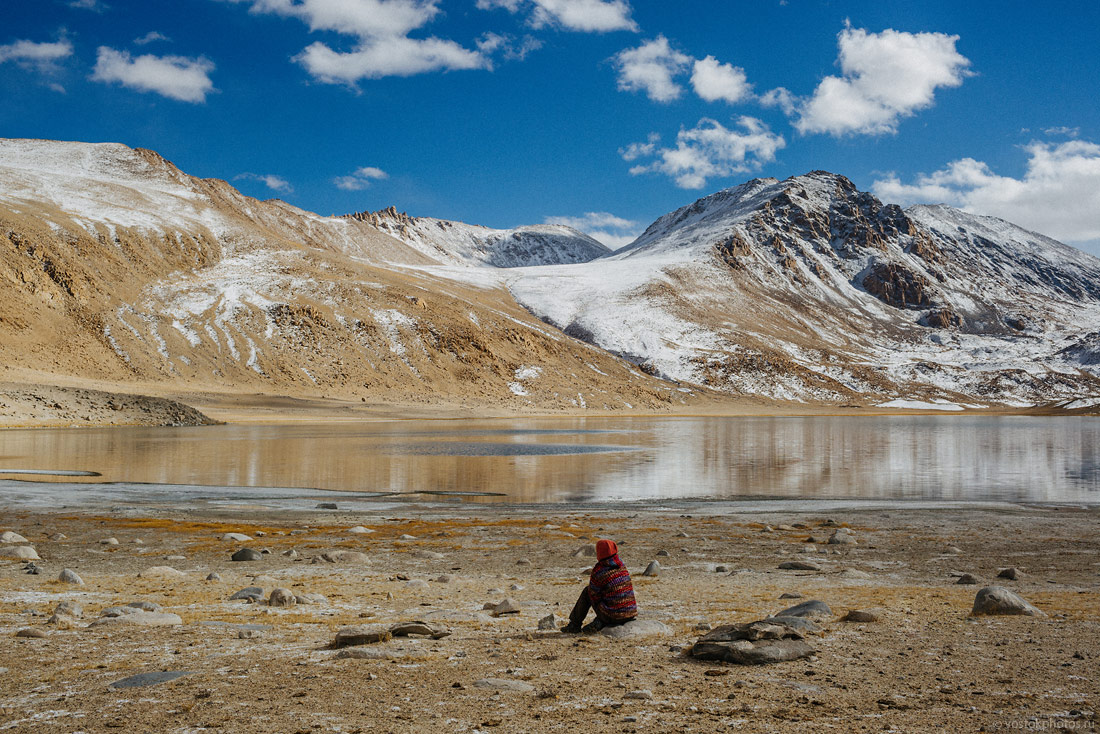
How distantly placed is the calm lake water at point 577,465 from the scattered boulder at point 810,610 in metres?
Answer: 17.3

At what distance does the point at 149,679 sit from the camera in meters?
7.39

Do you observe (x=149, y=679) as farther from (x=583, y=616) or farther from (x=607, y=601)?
(x=607, y=601)

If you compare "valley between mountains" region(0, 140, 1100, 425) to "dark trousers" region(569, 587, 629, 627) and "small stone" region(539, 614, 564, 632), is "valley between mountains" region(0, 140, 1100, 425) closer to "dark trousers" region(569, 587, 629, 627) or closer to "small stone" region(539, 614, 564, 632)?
"small stone" region(539, 614, 564, 632)

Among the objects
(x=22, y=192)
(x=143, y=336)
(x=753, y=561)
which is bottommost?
(x=753, y=561)

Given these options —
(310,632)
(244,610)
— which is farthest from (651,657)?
(244,610)

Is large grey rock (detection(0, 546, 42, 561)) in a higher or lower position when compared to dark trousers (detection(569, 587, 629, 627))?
lower

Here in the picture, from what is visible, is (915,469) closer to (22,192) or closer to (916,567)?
(916,567)

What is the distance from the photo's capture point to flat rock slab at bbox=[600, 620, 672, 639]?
9477mm

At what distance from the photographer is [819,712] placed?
6.75m

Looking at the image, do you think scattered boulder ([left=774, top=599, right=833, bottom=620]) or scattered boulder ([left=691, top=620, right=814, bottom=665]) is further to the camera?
scattered boulder ([left=774, top=599, right=833, bottom=620])

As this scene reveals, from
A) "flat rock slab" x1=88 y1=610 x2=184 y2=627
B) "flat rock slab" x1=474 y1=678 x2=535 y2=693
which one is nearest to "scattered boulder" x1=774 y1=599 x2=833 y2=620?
"flat rock slab" x1=474 y1=678 x2=535 y2=693

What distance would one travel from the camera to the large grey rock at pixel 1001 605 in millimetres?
10367

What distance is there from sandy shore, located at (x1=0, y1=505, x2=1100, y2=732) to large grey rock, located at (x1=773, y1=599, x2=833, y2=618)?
0.19 meters

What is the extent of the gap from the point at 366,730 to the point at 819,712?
3705 millimetres
